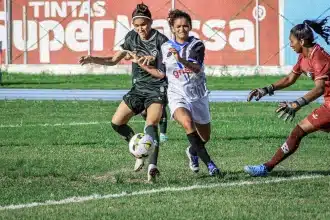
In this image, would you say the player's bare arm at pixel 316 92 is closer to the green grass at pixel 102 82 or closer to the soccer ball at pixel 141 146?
the soccer ball at pixel 141 146

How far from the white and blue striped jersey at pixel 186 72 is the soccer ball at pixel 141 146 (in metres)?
0.68

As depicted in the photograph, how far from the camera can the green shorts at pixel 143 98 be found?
1200 cm

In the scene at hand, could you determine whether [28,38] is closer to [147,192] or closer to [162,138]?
[162,138]

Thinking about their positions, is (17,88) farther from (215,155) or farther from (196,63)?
(196,63)

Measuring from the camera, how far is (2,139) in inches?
624

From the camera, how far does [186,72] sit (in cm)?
1168

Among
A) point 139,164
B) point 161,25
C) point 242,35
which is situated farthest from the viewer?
point 161,25

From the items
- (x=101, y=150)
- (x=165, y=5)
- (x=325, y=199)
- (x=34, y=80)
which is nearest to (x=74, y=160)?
(x=101, y=150)

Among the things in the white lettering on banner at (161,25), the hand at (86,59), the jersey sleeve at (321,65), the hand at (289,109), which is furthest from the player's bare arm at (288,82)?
the white lettering on banner at (161,25)

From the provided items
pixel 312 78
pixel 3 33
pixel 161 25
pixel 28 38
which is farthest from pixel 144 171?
pixel 3 33

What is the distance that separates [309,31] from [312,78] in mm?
517

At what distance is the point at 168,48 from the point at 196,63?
1.14ft

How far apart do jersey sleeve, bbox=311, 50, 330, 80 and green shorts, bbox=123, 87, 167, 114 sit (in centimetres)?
183

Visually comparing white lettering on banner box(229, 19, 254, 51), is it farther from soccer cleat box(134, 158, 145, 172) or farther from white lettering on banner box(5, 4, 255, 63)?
soccer cleat box(134, 158, 145, 172)
